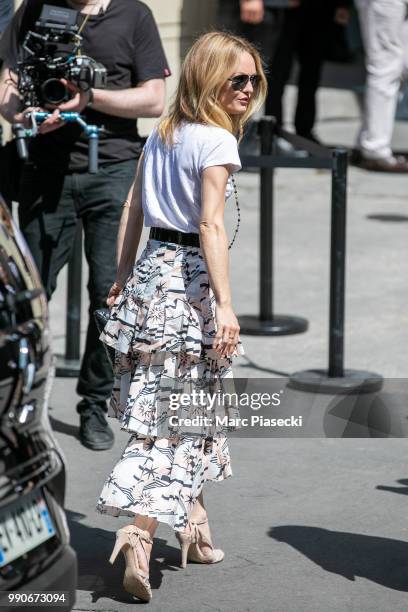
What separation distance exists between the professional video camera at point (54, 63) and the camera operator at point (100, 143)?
0.08 meters

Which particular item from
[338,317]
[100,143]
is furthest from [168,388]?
[338,317]

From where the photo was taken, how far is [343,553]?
472 cm

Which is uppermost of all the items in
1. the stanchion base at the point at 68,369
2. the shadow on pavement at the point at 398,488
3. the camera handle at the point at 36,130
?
the camera handle at the point at 36,130

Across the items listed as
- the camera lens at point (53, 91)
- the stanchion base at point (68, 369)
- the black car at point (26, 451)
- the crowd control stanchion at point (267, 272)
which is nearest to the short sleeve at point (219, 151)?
the black car at point (26, 451)

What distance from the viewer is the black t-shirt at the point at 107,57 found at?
219 inches

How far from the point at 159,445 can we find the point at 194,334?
0.39 metres

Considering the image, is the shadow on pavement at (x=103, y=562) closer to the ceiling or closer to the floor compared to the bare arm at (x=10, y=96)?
closer to the floor

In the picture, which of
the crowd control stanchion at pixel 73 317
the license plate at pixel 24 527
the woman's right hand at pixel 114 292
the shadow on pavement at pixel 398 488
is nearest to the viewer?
the license plate at pixel 24 527

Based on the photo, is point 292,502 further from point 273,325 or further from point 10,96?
point 273,325

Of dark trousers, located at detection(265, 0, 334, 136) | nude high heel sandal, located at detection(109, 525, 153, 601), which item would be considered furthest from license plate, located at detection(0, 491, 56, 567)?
dark trousers, located at detection(265, 0, 334, 136)

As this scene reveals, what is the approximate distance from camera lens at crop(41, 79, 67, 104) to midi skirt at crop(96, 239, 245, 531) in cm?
125

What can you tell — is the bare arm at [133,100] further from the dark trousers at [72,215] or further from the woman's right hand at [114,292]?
the woman's right hand at [114,292]

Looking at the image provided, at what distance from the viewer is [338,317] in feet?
21.4

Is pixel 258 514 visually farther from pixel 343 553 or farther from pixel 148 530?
pixel 148 530
